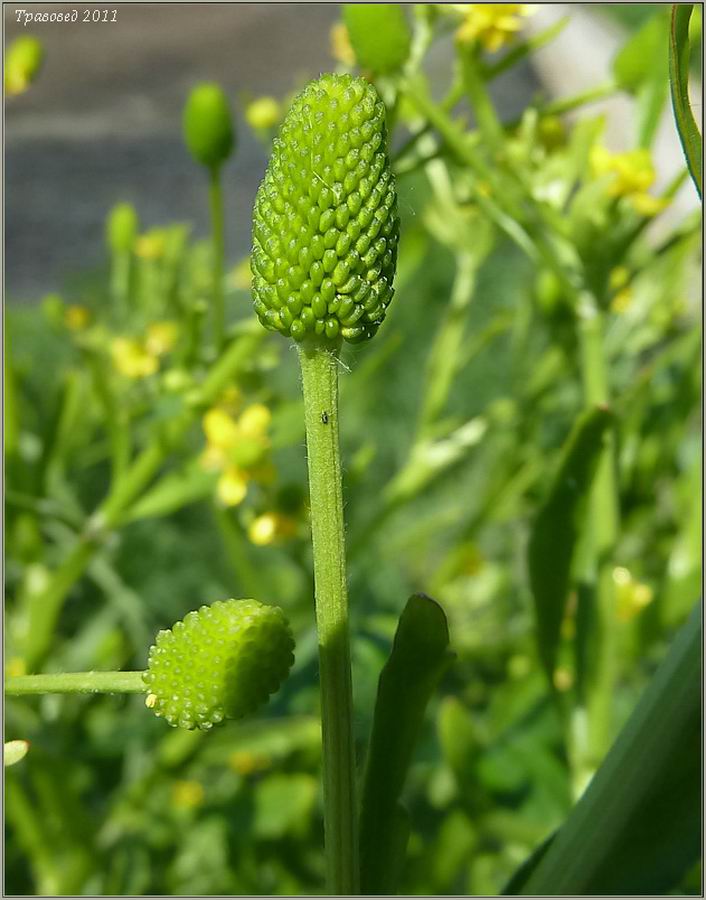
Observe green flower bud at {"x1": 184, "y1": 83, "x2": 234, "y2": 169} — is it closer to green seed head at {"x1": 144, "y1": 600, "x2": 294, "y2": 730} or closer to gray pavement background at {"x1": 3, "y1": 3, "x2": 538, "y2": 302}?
green seed head at {"x1": 144, "y1": 600, "x2": 294, "y2": 730}

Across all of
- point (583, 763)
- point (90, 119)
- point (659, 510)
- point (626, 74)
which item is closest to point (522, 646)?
point (659, 510)

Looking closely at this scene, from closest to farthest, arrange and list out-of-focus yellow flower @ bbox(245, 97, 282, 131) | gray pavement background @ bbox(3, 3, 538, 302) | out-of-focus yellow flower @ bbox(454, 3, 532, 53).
A: out-of-focus yellow flower @ bbox(454, 3, 532, 53) → out-of-focus yellow flower @ bbox(245, 97, 282, 131) → gray pavement background @ bbox(3, 3, 538, 302)

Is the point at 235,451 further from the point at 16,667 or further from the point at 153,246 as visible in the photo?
the point at 153,246

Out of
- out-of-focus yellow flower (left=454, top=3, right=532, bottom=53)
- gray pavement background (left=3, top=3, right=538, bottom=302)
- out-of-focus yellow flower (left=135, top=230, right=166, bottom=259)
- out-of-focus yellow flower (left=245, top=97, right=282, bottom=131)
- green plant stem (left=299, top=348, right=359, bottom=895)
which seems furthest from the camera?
gray pavement background (left=3, top=3, right=538, bottom=302)

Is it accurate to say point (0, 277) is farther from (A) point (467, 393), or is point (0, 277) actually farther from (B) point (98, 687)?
(A) point (467, 393)

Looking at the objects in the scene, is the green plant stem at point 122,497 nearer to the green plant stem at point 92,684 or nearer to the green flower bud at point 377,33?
the green flower bud at point 377,33

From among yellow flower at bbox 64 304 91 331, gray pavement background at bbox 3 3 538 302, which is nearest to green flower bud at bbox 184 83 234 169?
yellow flower at bbox 64 304 91 331
